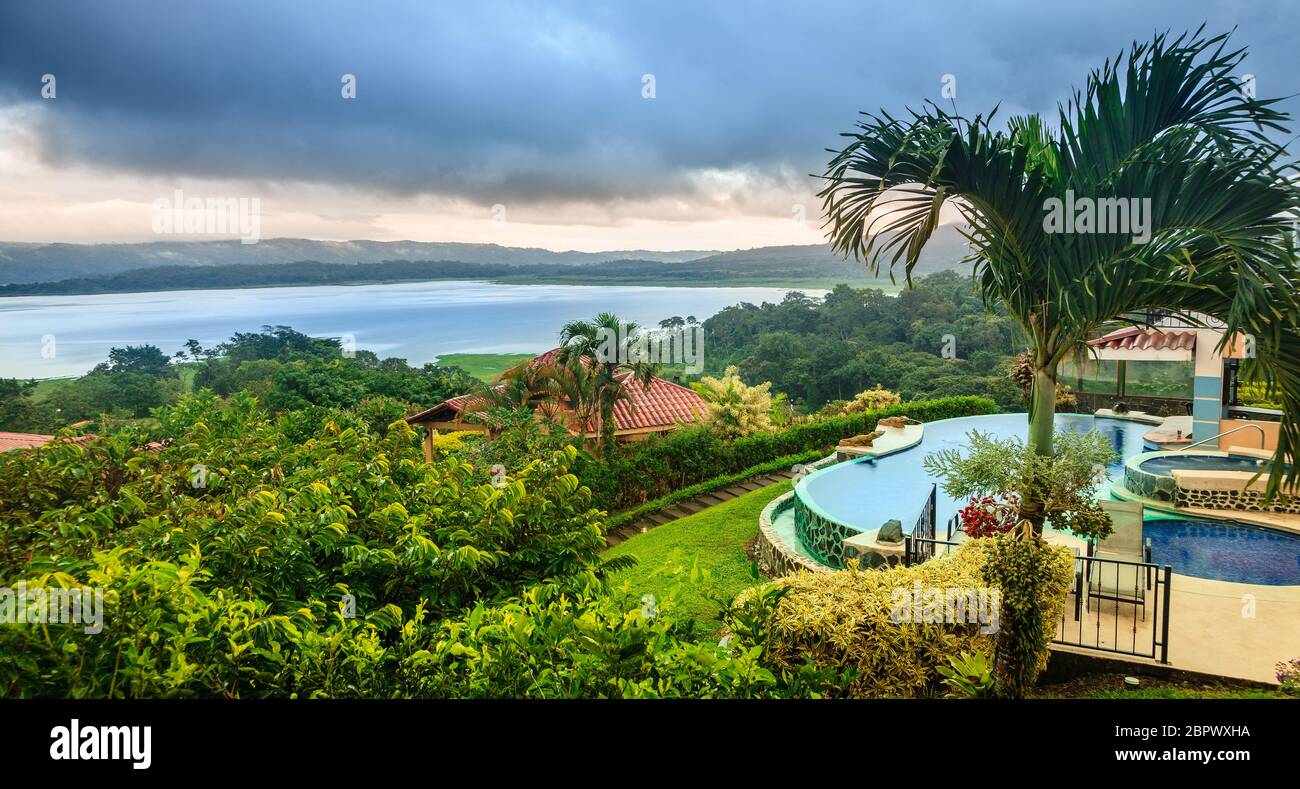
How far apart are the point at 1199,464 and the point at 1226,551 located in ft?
8.31

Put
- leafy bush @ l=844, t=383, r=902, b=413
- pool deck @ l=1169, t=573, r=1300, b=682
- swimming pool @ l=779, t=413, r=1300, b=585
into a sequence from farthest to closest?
1. leafy bush @ l=844, t=383, r=902, b=413
2. swimming pool @ l=779, t=413, r=1300, b=585
3. pool deck @ l=1169, t=573, r=1300, b=682

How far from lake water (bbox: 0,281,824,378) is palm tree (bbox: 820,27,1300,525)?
381 inches

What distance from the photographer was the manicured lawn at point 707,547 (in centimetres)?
696

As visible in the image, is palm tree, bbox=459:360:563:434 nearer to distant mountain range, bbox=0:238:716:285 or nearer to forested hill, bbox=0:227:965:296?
forested hill, bbox=0:227:965:296

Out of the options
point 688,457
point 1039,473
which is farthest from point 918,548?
point 688,457

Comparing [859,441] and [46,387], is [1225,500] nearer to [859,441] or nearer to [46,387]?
[859,441]

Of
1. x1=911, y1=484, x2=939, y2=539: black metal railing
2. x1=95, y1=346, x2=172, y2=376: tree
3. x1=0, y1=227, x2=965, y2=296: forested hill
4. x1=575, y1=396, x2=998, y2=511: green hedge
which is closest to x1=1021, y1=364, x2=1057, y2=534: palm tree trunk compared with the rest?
x1=911, y1=484, x2=939, y2=539: black metal railing

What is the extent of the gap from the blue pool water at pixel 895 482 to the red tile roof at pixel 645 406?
15.1ft

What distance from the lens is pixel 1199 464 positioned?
919 centimetres

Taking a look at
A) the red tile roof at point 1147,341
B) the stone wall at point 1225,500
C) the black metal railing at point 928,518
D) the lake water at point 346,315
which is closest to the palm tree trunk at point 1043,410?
the black metal railing at point 928,518

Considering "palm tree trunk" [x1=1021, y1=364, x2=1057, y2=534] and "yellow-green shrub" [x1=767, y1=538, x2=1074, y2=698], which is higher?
"palm tree trunk" [x1=1021, y1=364, x2=1057, y2=534]

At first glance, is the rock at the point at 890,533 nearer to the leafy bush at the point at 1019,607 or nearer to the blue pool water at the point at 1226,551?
the leafy bush at the point at 1019,607

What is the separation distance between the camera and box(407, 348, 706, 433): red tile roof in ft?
46.2
